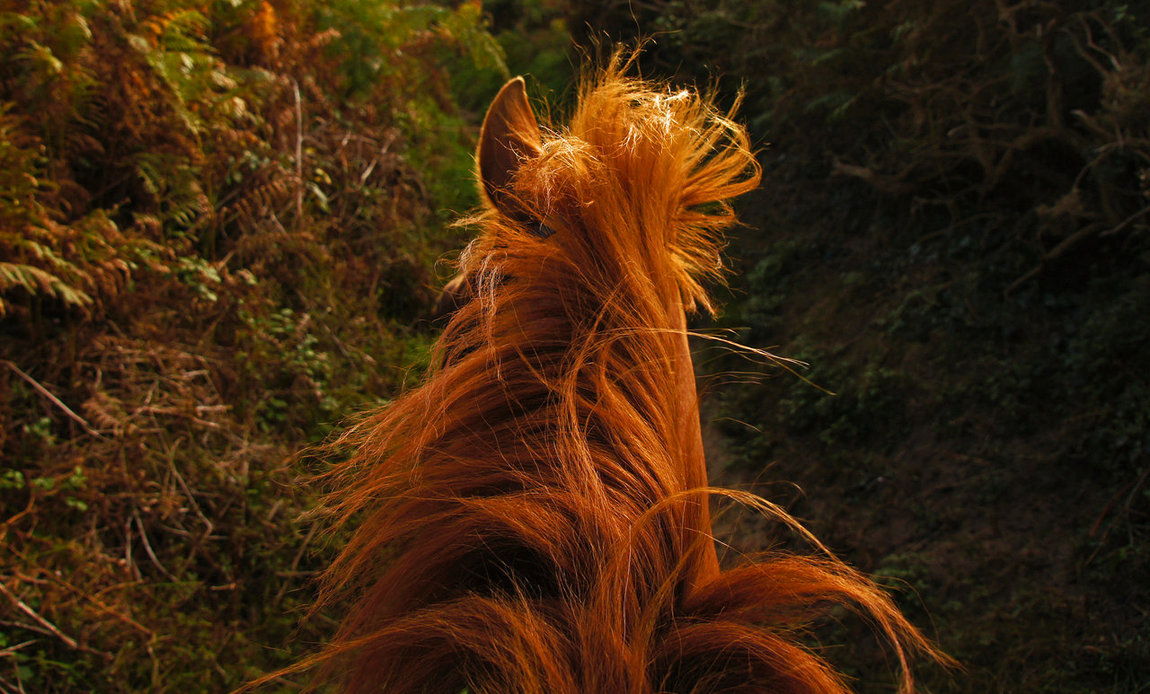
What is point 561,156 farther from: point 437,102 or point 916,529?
point 437,102

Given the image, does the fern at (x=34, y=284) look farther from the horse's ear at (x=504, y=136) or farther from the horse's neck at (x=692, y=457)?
the horse's neck at (x=692, y=457)

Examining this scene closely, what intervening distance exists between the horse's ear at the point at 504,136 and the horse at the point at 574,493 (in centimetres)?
17

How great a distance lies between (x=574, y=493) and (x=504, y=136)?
3.20 ft

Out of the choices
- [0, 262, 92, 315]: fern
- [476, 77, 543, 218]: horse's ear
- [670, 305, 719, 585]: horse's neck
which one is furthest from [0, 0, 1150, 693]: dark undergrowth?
[670, 305, 719, 585]: horse's neck

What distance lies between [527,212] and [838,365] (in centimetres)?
400

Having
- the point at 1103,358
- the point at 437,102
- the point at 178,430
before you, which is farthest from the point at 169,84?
the point at 1103,358

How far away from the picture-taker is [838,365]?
5098 millimetres

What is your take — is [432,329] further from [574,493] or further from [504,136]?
[574,493]

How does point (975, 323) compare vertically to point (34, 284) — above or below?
below

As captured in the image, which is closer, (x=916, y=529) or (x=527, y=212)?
(x=527, y=212)

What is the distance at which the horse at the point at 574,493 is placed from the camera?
104 centimetres

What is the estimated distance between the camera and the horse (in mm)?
1044

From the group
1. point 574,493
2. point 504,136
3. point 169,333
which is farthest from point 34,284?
point 574,493

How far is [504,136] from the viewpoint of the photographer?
1794 mm
